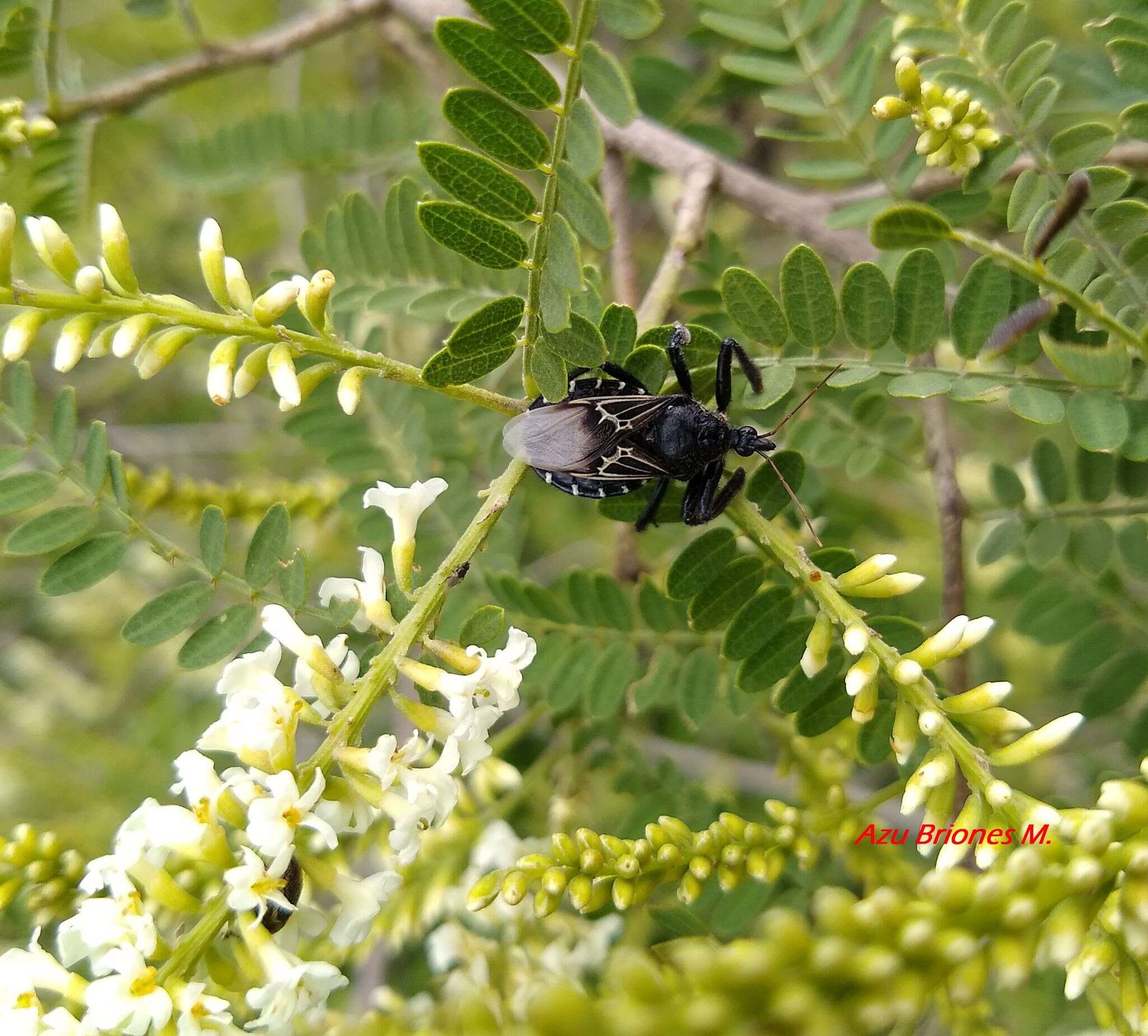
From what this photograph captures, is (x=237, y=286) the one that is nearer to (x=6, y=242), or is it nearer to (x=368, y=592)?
(x=6, y=242)

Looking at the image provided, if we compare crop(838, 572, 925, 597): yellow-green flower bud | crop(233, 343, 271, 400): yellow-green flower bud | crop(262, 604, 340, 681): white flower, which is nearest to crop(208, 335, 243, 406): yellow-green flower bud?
crop(233, 343, 271, 400): yellow-green flower bud

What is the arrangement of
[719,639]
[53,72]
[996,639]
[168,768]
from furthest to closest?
[996,639]
[168,768]
[53,72]
[719,639]

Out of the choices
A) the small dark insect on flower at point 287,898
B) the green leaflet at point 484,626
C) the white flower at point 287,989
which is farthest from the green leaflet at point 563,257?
the white flower at point 287,989

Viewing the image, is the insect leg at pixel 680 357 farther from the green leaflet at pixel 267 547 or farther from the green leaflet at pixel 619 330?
the green leaflet at pixel 267 547

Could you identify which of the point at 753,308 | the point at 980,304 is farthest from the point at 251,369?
the point at 980,304

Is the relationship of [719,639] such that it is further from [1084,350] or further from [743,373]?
[1084,350]

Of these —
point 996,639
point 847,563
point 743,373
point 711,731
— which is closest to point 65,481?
point 743,373
